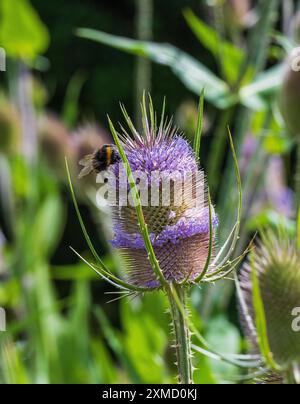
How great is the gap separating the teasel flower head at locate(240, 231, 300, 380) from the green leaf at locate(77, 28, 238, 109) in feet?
1.44

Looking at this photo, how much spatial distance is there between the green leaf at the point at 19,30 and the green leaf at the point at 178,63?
19.7 inches

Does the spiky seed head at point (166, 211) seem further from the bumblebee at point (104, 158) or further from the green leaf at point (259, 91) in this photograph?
the green leaf at point (259, 91)

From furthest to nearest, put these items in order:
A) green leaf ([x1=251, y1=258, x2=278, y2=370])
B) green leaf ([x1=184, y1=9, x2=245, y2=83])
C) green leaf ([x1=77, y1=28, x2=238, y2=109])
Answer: green leaf ([x1=184, y1=9, x2=245, y2=83])
green leaf ([x1=77, y1=28, x2=238, y2=109])
green leaf ([x1=251, y1=258, x2=278, y2=370])

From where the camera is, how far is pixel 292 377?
65 cm

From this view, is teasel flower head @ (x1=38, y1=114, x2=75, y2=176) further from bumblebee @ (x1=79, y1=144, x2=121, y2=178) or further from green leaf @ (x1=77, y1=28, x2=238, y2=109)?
bumblebee @ (x1=79, y1=144, x2=121, y2=178)

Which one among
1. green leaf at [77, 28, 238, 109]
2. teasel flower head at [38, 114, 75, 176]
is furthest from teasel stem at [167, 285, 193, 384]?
teasel flower head at [38, 114, 75, 176]

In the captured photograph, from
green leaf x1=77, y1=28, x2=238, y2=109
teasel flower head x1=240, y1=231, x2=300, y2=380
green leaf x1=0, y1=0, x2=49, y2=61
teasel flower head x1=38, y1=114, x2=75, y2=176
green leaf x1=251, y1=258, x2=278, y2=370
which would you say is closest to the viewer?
green leaf x1=251, y1=258, x2=278, y2=370

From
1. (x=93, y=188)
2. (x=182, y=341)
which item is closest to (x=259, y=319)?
(x=182, y=341)

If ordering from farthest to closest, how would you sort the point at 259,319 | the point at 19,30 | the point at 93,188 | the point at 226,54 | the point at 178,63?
1. the point at 19,30
2. the point at 93,188
3. the point at 226,54
4. the point at 178,63
5. the point at 259,319

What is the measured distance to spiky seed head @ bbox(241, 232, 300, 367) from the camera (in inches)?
27.8

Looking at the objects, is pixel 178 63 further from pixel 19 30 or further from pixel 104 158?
pixel 19 30

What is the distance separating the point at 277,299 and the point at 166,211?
19 centimetres

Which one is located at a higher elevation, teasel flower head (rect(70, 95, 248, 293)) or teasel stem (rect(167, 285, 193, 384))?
teasel flower head (rect(70, 95, 248, 293))

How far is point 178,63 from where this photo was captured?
123 centimetres
